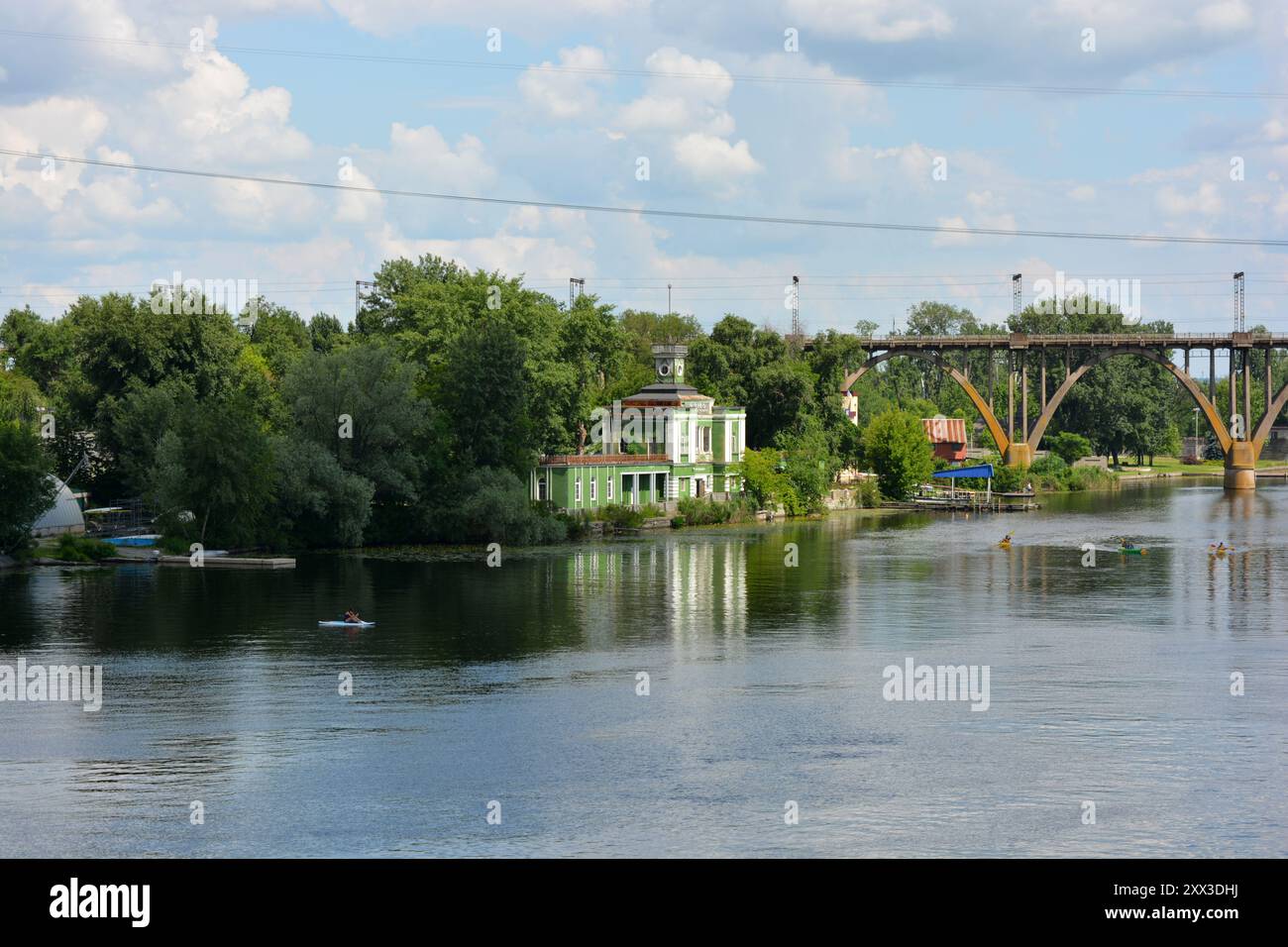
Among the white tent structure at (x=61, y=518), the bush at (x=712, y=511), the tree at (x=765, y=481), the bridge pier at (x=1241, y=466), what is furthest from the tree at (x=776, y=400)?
the bridge pier at (x=1241, y=466)

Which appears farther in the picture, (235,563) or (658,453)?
(658,453)

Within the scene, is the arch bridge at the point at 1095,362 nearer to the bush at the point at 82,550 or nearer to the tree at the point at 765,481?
the tree at the point at 765,481

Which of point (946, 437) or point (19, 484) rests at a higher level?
point (946, 437)

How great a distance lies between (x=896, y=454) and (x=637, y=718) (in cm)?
8357

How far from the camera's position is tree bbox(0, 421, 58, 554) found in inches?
2491

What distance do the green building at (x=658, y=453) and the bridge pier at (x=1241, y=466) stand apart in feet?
198

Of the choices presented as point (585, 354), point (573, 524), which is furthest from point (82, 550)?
point (585, 354)

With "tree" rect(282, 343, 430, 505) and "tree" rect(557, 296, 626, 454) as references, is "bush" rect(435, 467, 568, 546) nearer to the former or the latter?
"tree" rect(282, 343, 430, 505)

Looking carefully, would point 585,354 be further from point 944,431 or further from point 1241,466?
point 1241,466

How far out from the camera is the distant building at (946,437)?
15175cm

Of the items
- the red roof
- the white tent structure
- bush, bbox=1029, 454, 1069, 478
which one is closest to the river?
the white tent structure

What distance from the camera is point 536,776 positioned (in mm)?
31578

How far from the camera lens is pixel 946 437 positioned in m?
153

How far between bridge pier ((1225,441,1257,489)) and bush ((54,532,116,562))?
4239 inches
